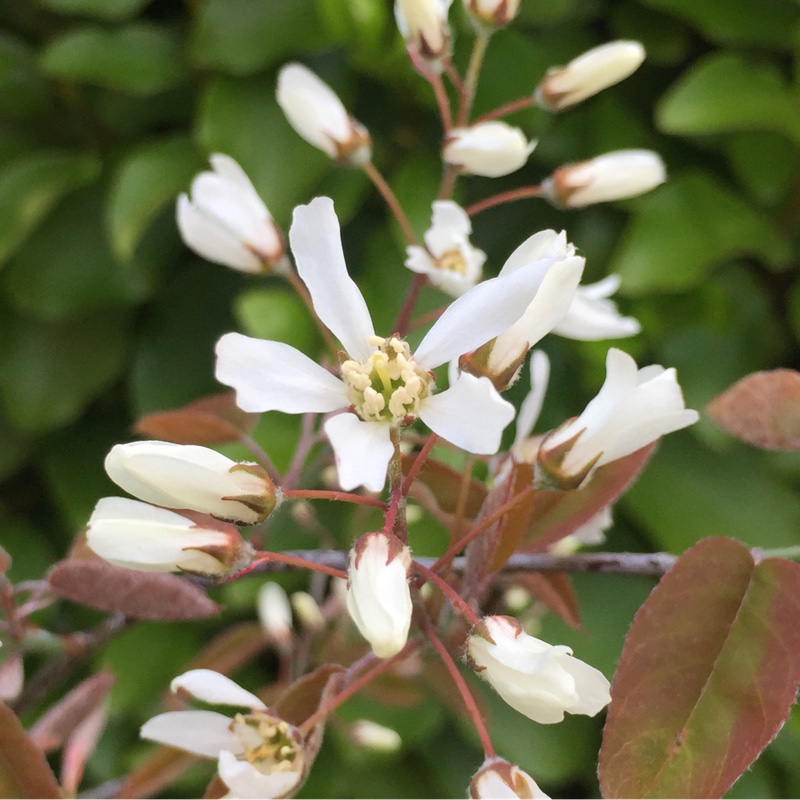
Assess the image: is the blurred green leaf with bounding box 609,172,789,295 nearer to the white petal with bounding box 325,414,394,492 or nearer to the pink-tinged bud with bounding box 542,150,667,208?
the pink-tinged bud with bounding box 542,150,667,208

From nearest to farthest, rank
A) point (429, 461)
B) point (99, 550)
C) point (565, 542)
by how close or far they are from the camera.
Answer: point (99, 550) < point (429, 461) < point (565, 542)

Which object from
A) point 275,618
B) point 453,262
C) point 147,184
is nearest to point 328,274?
point 453,262

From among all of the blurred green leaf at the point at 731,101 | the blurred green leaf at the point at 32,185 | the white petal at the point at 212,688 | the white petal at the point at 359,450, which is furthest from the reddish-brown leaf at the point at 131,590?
the blurred green leaf at the point at 731,101

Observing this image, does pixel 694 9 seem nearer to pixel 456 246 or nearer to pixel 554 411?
pixel 554 411

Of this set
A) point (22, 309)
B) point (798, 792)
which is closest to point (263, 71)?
point (22, 309)

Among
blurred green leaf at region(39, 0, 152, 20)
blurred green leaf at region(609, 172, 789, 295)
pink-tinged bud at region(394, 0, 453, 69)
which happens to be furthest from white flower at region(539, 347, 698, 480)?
blurred green leaf at region(39, 0, 152, 20)

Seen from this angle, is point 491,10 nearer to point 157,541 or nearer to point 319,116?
point 319,116
